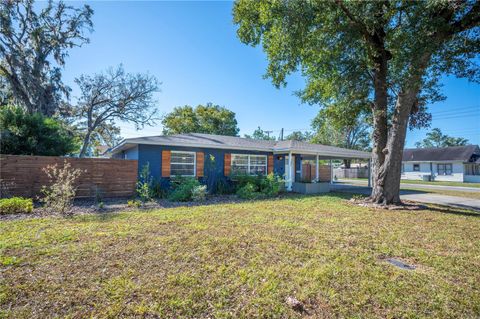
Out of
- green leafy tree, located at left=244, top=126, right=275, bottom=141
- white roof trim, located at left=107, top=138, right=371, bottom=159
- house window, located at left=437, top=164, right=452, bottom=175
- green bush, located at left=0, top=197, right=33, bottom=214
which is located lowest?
green bush, located at left=0, top=197, right=33, bottom=214

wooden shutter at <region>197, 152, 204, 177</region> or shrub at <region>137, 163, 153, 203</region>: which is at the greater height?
wooden shutter at <region>197, 152, 204, 177</region>

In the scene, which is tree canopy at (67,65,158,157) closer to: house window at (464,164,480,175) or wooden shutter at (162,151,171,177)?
wooden shutter at (162,151,171,177)

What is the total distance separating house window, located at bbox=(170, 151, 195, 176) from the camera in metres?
11.3

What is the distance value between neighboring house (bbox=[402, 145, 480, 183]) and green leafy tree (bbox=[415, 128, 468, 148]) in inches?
1417

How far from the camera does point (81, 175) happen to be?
920cm

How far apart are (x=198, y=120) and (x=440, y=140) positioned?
216 feet

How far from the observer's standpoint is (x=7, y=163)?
7.89m

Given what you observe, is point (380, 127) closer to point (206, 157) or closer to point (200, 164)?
point (206, 157)

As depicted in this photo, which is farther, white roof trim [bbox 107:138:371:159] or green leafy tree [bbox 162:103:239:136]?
green leafy tree [bbox 162:103:239:136]

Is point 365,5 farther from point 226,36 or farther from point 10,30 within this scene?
point 10,30

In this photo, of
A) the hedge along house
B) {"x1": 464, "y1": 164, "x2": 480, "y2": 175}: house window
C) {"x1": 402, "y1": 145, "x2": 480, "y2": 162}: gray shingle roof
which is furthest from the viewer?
{"x1": 464, "y1": 164, "x2": 480, "y2": 175}: house window

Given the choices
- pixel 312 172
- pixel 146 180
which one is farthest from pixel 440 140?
pixel 146 180

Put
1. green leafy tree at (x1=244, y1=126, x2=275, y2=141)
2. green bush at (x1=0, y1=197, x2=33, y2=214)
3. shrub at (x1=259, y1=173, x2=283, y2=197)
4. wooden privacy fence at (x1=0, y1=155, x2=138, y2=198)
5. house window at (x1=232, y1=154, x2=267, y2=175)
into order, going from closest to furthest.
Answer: green bush at (x1=0, y1=197, x2=33, y2=214) → wooden privacy fence at (x1=0, y1=155, x2=138, y2=198) → shrub at (x1=259, y1=173, x2=283, y2=197) → house window at (x1=232, y1=154, x2=267, y2=175) → green leafy tree at (x1=244, y1=126, x2=275, y2=141)

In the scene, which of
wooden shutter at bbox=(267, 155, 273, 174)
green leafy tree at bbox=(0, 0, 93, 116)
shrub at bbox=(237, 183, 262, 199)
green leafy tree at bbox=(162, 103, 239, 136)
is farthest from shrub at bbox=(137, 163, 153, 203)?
green leafy tree at bbox=(162, 103, 239, 136)
